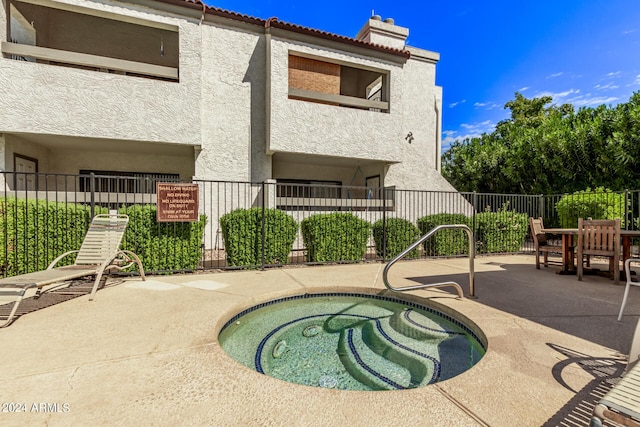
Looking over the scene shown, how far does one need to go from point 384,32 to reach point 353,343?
13.7 metres

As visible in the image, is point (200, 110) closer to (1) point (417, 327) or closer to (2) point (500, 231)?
(1) point (417, 327)

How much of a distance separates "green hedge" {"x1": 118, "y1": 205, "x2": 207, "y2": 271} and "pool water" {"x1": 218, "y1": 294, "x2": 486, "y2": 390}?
2784mm

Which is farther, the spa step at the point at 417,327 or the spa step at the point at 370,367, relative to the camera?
the spa step at the point at 417,327

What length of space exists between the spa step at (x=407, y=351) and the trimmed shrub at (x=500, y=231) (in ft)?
23.6

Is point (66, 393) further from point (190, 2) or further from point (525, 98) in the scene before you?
point (525, 98)

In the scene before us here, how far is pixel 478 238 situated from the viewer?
990cm

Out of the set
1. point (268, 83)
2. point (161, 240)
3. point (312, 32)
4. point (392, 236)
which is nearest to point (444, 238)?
point (392, 236)

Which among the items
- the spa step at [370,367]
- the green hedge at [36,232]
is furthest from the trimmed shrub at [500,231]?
the green hedge at [36,232]

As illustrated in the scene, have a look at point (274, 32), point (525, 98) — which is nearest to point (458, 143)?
point (525, 98)

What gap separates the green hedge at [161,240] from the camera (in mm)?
6105

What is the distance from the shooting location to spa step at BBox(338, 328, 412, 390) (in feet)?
8.84

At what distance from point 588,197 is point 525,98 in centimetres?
2082

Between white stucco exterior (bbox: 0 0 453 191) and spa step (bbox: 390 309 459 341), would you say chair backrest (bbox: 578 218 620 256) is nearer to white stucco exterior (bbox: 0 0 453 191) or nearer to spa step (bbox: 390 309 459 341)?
spa step (bbox: 390 309 459 341)

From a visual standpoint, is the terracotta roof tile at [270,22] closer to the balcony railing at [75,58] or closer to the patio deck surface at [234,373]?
the balcony railing at [75,58]
